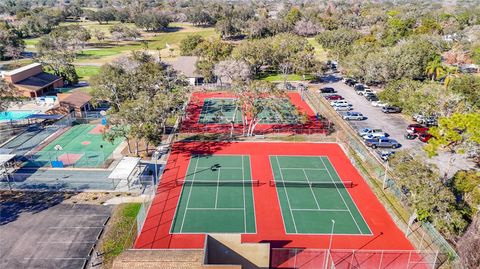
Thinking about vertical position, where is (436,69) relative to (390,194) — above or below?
above

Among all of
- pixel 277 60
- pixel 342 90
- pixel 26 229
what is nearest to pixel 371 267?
pixel 26 229

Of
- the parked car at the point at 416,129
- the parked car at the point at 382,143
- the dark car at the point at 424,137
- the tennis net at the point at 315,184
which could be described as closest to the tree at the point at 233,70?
the parked car at the point at 382,143

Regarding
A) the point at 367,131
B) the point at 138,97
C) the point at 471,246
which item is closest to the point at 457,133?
the point at 471,246

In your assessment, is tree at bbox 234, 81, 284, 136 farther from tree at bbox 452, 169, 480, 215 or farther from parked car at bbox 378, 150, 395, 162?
tree at bbox 452, 169, 480, 215

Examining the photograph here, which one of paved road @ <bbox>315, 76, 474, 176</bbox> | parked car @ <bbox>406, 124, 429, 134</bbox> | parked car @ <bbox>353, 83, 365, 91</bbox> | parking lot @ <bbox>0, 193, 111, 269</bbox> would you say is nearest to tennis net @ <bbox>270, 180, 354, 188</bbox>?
paved road @ <bbox>315, 76, 474, 176</bbox>

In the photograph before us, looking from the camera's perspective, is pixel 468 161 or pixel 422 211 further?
pixel 468 161

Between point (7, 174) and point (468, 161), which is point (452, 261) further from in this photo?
point (7, 174)

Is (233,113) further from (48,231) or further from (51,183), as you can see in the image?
(48,231)
